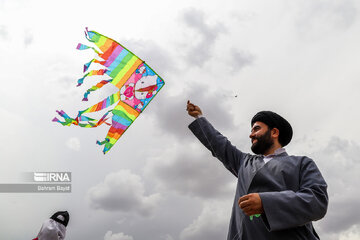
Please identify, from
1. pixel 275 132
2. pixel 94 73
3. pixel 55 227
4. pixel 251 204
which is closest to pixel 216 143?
pixel 275 132

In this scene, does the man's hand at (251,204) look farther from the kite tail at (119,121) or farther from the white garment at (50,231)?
Result: the kite tail at (119,121)

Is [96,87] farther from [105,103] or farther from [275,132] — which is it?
[275,132]

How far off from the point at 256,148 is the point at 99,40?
15.2 ft

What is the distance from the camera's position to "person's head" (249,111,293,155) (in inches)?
159

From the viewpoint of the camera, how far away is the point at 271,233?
3227 millimetres

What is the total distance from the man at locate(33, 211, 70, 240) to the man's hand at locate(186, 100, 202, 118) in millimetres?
3562

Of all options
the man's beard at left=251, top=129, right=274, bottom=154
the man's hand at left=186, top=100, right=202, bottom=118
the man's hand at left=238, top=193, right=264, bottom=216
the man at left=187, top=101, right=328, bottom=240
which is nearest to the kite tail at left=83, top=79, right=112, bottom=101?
the man's hand at left=186, top=100, right=202, bottom=118

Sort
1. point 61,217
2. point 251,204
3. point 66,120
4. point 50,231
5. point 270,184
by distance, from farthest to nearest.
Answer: point 66,120 < point 61,217 < point 50,231 < point 270,184 < point 251,204

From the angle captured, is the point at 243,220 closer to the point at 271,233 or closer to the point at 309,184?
the point at 271,233

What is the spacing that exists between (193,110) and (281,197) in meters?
2.01

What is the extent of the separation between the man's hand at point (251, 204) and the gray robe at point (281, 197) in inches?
1.9

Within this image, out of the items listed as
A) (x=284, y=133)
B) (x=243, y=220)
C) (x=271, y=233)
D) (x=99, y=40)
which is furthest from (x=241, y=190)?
(x=99, y=40)

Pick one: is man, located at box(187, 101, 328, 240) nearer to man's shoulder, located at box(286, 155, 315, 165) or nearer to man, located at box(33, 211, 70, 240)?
man's shoulder, located at box(286, 155, 315, 165)

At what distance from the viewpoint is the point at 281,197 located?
312cm
